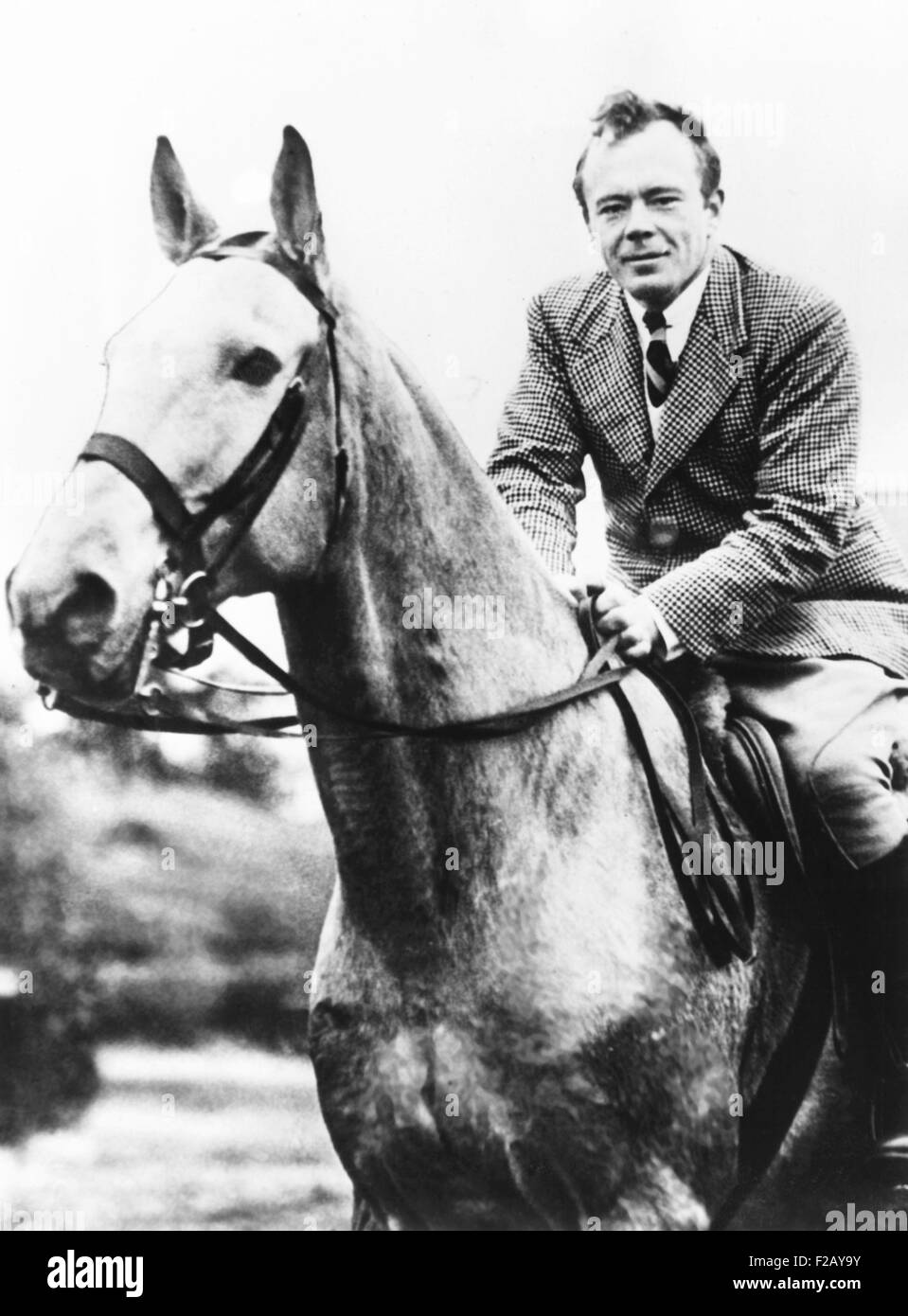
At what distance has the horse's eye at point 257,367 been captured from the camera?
230 cm

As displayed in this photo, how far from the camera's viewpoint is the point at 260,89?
126 inches

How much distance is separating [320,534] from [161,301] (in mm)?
455

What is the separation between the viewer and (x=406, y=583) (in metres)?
2.43

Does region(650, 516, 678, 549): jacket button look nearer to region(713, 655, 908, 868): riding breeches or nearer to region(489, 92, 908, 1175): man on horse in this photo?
region(489, 92, 908, 1175): man on horse

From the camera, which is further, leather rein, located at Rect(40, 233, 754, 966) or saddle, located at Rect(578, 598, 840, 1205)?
saddle, located at Rect(578, 598, 840, 1205)

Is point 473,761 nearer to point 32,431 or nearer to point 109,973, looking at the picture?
point 109,973

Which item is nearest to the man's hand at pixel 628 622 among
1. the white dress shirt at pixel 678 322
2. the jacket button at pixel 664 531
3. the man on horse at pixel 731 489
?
the man on horse at pixel 731 489

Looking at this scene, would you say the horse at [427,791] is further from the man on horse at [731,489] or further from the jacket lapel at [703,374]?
the jacket lapel at [703,374]

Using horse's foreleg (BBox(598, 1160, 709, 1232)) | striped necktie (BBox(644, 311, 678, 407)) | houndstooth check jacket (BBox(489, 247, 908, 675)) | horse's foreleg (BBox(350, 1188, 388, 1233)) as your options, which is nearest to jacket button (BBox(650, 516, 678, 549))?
houndstooth check jacket (BBox(489, 247, 908, 675))

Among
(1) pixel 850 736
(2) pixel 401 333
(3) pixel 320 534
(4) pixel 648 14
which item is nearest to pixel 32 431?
(2) pixel 401 333

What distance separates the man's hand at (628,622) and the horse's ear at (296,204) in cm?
80

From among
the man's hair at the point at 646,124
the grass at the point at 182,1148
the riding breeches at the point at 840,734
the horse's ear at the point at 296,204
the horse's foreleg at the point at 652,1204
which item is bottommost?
the grass at the point at 182,1148

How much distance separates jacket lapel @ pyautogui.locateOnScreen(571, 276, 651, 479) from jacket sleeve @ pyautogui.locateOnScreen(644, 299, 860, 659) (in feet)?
0.79

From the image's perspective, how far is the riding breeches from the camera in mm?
2699
